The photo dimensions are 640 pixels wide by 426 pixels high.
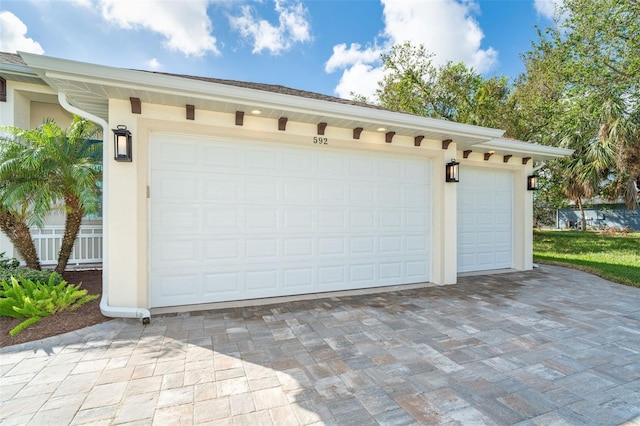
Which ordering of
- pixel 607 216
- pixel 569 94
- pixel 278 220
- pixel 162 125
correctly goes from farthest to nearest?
1. pixel 607 216
2. pixel 569 94
3. pixel 278 220
4. pixel 162 125

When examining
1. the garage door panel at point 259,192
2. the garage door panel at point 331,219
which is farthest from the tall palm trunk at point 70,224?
the garage door panel at point 331,219

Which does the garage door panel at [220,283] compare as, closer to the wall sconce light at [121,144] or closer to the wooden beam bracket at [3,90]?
the wall sconce light at [121,144]

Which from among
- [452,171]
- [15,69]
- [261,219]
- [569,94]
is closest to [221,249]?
[261,219]

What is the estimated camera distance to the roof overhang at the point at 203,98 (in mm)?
3299

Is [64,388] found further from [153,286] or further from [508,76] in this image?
[508,76]

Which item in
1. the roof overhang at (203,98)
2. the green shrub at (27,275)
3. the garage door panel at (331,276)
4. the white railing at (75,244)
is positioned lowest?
the garage door panel at (331,276)

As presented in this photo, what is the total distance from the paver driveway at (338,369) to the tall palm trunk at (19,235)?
2616 millimetres

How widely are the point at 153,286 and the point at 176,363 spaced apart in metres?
1.86

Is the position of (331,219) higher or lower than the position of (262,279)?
higher

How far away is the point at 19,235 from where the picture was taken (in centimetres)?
475

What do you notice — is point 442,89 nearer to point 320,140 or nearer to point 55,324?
point 320,140

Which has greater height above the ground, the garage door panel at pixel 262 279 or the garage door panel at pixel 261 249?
the garage door panel at pixel 261 249

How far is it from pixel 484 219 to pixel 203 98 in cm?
633

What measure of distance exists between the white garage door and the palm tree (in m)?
6.90
